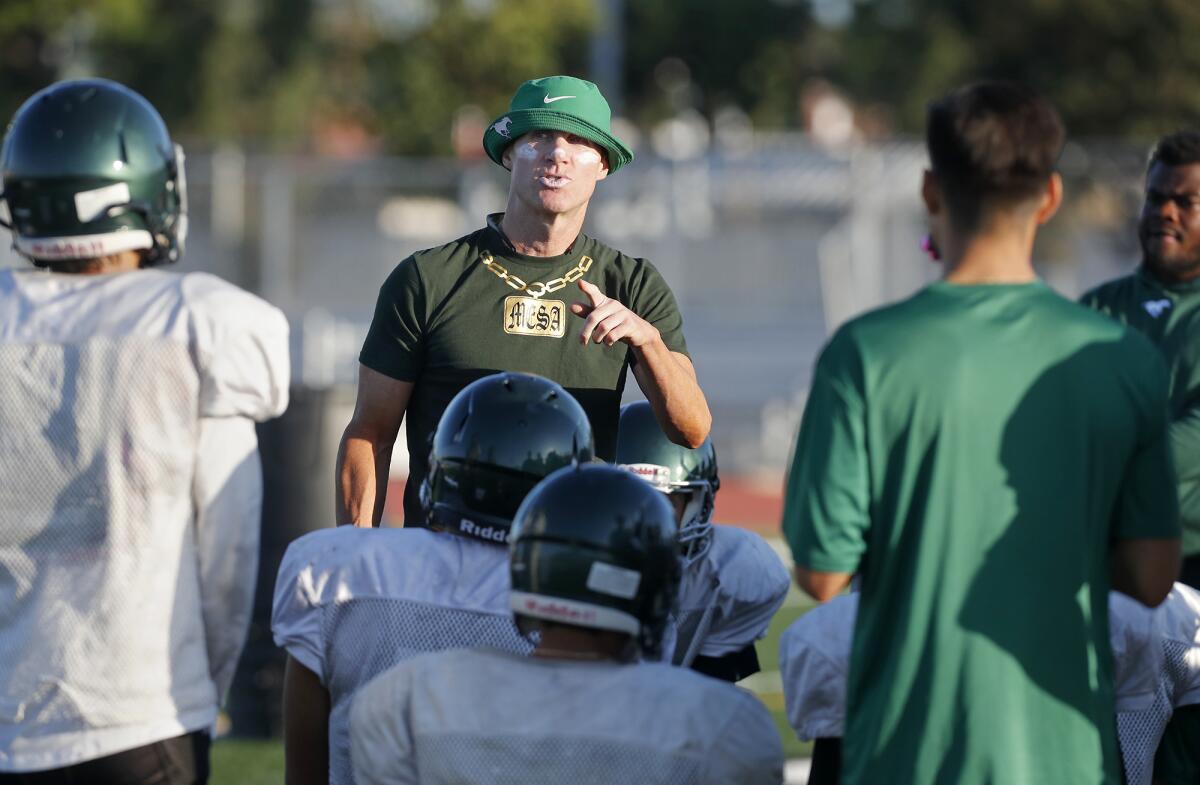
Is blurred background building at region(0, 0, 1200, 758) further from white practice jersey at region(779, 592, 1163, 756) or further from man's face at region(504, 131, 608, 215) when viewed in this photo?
white practice jersey at region(779, 592, 1163, 756)

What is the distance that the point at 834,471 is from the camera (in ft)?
8.55

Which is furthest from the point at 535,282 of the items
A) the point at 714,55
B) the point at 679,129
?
the point at 679,129

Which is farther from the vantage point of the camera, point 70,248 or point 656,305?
point 656,305

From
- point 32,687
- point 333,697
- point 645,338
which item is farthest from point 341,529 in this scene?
point 645,338

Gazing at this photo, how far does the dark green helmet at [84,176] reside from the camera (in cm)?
289

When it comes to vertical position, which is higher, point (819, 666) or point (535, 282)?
point (535, 282)

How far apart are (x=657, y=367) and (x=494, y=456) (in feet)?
2.40

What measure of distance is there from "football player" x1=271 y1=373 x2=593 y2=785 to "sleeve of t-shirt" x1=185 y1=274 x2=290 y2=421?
338mm

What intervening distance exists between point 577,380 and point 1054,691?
161 centimetres

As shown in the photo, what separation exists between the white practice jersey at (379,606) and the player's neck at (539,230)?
3.84 ft

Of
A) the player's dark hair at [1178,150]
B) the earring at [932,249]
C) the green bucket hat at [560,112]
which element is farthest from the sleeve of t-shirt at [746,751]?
the player's dark hair at [1178,150]

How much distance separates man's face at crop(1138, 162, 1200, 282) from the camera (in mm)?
4652

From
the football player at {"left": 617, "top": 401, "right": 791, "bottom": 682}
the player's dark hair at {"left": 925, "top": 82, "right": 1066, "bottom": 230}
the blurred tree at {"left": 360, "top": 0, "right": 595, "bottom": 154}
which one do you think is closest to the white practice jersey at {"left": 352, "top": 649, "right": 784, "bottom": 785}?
the football player at {"left": 617, "top": 401, "right": 791, "bottom": 682}

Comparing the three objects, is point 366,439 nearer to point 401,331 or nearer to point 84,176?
point 401,331
